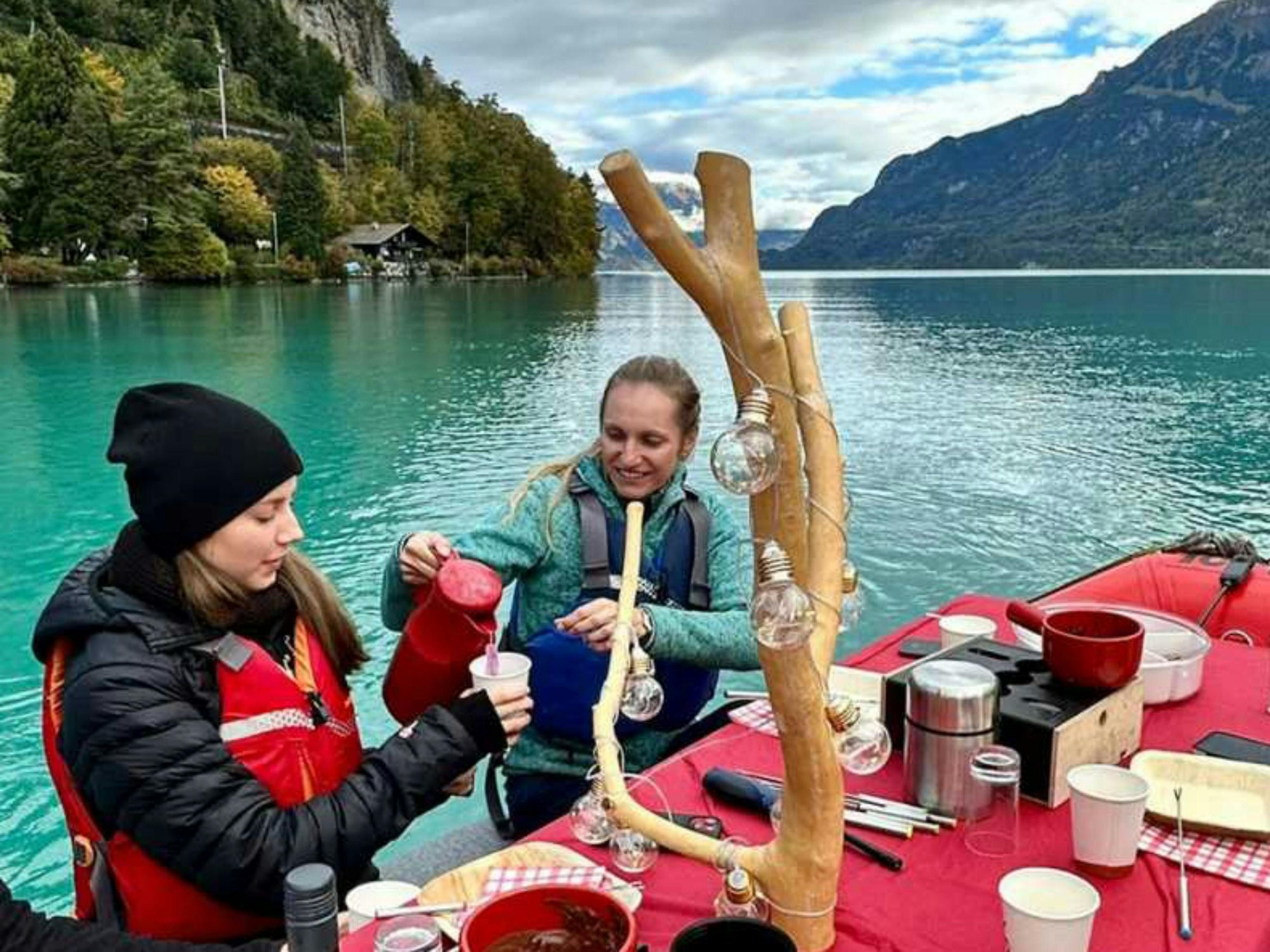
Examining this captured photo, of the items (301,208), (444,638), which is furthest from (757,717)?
(301,208)

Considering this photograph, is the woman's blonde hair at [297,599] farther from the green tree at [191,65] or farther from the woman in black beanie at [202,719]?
the green tree at [191,65]

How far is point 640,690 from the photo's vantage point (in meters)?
1.76

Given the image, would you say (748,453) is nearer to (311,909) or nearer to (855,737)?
(855,737)

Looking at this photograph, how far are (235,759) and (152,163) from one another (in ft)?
206

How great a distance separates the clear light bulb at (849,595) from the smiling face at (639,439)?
1.41m

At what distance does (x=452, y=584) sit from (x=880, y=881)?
1.06m

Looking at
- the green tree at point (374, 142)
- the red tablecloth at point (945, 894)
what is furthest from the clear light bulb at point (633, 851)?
the green tree at point (374, 142)

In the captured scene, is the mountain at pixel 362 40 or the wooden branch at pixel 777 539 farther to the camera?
the mountain at pixel 362 40

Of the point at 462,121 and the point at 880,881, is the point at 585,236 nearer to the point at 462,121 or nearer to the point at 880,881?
the point at 462,121

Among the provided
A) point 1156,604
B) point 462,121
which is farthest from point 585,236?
point 1156,604

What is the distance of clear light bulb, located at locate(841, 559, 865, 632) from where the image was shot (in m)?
1.58

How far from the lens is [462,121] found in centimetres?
9500

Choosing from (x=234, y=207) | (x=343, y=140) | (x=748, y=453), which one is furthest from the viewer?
(x=343, y=140)

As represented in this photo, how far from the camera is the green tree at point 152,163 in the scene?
5534 centimetres
